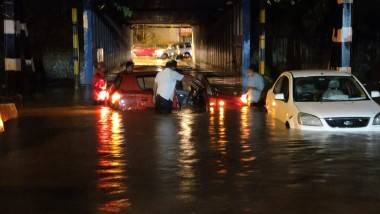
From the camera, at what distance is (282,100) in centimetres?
1385

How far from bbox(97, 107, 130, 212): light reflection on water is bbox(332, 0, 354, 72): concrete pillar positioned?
21.7 feet

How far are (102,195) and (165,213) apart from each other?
1.15 metres

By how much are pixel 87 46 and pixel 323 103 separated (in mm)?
18185

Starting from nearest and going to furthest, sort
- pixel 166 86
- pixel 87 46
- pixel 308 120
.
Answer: pixel 308 120
pixel 166 86
pixel 87 46

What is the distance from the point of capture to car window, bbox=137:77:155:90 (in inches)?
673

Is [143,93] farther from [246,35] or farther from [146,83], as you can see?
[246,35]

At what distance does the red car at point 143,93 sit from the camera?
16.7 m

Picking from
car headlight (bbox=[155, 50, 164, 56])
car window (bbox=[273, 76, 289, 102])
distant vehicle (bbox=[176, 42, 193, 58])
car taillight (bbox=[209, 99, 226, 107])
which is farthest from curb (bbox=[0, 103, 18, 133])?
car headlight (bbox=[155, 50, 164, 56])

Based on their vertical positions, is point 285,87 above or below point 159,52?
below

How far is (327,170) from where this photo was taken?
30.7ft

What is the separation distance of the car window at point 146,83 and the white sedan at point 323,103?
3.40 meters

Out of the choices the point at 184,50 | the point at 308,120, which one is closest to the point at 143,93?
the point at 308,120

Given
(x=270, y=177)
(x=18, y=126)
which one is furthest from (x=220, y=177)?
(x=18, y=126)

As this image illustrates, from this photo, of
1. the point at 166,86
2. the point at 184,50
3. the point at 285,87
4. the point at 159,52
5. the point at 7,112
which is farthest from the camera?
the point at 159,52
